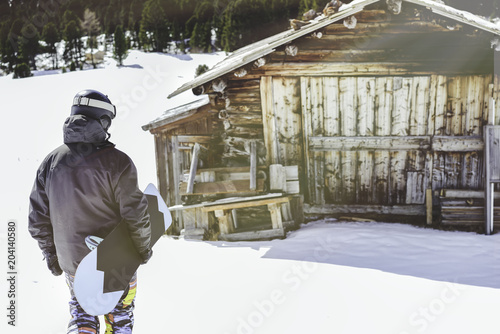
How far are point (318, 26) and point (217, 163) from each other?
3310mm

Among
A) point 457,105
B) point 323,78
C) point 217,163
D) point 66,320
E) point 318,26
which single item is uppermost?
point 318,26

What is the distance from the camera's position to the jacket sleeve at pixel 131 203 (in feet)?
10.2

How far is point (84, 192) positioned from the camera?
3064 millimetres

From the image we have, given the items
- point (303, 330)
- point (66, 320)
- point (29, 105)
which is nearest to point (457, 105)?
point (303, 330)

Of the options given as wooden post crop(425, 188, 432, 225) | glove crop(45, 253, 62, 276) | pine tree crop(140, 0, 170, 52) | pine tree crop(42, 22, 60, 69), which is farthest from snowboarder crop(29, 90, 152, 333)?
pine tree crop(140, 0, 170, 52)

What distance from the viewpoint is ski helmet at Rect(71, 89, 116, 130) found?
3164mm

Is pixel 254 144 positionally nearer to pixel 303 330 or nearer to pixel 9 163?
pixel 303 330

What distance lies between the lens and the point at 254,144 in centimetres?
773

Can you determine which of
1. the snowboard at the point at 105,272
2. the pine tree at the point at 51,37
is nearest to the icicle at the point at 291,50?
the snowboard at the point at 105,272

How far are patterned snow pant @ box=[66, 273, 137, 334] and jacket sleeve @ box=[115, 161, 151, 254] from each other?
1.54 feet

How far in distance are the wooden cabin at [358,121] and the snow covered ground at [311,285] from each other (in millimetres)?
574

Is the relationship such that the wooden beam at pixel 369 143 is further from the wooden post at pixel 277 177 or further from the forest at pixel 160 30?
the forest at pixel 160 30

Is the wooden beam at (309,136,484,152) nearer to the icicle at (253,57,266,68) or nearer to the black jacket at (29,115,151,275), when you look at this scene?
the icicle at (253,57,266,68)

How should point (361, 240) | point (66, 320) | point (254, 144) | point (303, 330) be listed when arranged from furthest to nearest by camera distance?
1. point (254, 144)
2. point (361, 240)
3. point (66, 320)
4. point (303, 330)
